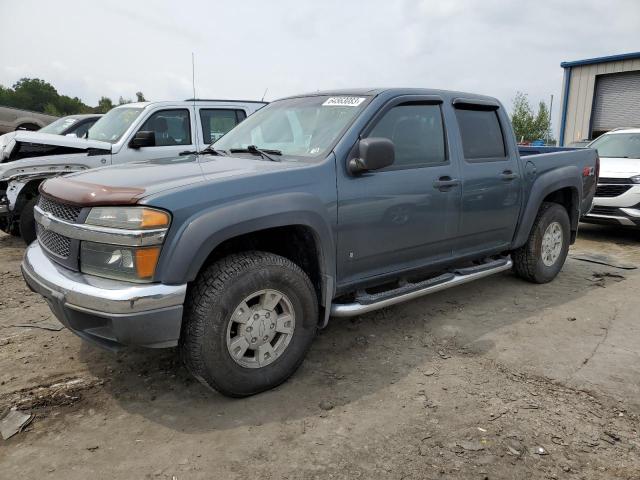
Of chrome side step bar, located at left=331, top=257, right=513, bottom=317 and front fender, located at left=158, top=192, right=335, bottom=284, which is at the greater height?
front fender, located at left=158, top=192, right=335, bottom=284

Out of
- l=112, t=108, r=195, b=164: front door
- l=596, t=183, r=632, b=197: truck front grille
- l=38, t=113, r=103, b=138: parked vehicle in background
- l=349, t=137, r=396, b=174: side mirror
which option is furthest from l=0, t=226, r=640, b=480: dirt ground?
l=38, t=113, r=103, b=138: parked vehicle in background

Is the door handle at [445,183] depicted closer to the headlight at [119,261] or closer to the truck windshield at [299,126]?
the truck windshield at [299,126]

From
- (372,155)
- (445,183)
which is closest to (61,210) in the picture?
(372,155)

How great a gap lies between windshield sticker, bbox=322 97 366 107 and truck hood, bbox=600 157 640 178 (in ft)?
17.6

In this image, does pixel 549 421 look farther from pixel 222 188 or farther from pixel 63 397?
pixel 63 397

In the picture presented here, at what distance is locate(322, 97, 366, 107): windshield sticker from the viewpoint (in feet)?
11.6

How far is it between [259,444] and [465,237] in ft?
7.89

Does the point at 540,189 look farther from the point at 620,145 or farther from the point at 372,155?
the point at 620,145

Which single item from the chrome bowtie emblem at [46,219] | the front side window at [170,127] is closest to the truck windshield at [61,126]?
the front side window at [170,127]

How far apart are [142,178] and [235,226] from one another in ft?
2.04

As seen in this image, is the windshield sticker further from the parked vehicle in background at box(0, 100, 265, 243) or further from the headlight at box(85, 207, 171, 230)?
the parked vehicle in background at box(0, 100, 265, 243)

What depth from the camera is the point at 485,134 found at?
14.2ft

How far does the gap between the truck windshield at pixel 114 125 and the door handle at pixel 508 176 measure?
4.99 meters

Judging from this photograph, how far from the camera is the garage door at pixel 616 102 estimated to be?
51.9ft
